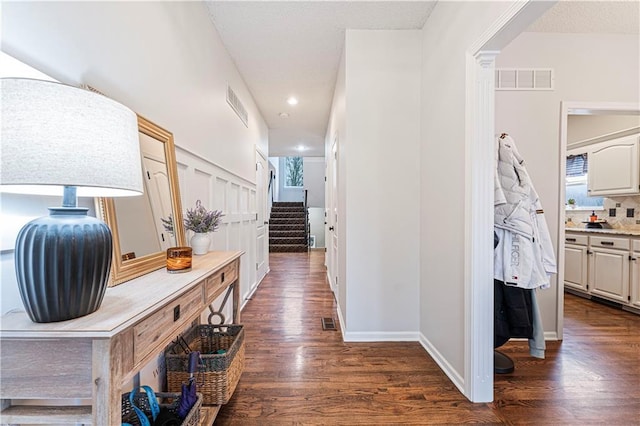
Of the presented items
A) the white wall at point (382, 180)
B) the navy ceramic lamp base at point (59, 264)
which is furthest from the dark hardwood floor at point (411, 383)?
the navy ceramic lamp base at point (59, 264)

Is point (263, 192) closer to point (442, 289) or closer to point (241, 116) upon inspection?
point (241, 116)

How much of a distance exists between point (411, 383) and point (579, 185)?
4258mm

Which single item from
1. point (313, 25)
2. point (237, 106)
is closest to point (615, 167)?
point (313, 25)

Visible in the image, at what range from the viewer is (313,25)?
2.43 m

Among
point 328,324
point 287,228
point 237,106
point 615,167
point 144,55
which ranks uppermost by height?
point 237,106

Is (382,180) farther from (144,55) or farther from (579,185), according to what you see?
(579,185)

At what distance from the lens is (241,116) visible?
3217mm

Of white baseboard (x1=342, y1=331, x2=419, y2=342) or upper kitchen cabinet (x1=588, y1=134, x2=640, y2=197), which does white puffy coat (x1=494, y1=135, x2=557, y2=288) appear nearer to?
white baseboard (x1=342, y1=331, x2=419, y2=342)

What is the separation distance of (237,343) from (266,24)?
8.22ft

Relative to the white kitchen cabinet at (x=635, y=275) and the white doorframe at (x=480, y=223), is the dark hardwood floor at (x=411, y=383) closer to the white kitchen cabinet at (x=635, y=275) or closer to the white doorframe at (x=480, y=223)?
the white doorframe at (x=480, y=223)

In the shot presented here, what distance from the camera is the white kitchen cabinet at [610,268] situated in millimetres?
3111

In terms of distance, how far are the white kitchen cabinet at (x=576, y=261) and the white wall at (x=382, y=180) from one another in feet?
8.83

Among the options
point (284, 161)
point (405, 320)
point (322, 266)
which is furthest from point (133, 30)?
point (284, 161)

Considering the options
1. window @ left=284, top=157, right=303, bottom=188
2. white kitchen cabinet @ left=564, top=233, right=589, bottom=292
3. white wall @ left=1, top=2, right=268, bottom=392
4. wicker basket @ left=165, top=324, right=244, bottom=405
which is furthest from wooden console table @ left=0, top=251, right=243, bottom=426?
window @ left=284, top=157, right=303, bottom=188
